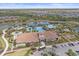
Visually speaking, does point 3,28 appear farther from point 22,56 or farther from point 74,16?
point 74,16

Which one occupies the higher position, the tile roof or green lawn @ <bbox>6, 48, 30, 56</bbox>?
the tile roof

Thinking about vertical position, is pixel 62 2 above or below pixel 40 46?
above

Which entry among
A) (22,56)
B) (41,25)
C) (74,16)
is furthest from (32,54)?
(74,16)

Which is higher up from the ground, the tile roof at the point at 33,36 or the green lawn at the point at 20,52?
the tile roof at the point at 33,36

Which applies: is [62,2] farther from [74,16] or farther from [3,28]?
[3,28]

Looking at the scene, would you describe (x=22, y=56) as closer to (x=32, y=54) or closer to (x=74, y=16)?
(x=32, y=54)

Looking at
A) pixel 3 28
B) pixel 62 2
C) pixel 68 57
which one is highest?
pixel 62 2

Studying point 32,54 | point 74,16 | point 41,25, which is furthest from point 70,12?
point 32,54

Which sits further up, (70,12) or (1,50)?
(70,12)
